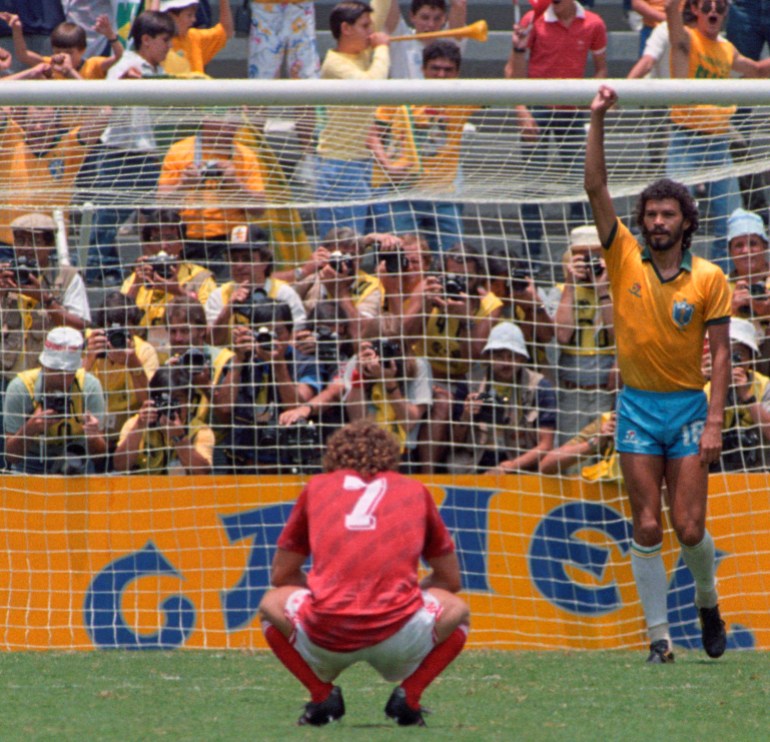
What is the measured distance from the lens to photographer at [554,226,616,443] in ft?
27.4

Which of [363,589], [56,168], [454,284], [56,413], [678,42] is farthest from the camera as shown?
[678,42]

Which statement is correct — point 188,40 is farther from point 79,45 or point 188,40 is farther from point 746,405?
point 746,405

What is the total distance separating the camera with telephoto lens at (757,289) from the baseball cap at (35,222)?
4.31 m

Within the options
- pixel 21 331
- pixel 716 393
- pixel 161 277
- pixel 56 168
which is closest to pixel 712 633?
pixel 716 393

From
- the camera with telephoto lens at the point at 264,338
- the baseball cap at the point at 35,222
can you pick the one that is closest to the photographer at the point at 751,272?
the camera with telephoto lens at the point at 264,338

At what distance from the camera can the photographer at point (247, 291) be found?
8.58 meters

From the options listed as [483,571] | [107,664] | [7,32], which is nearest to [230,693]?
[107,664]

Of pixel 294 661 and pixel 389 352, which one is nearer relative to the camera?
pixel 294 661

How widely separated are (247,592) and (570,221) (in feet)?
9.94

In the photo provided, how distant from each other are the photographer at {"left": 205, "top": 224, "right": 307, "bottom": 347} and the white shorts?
4.30m

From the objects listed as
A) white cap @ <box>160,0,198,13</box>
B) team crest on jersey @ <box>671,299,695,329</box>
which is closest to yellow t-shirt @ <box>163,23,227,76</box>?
white cap @ <box>160,0,198,13</box>

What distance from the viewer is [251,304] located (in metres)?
8.59

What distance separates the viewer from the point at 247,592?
8062 mm

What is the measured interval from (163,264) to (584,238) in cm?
264
